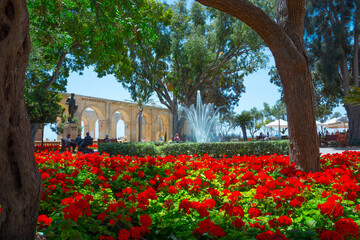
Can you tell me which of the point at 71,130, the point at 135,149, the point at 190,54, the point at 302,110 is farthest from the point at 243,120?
the point at 302,110

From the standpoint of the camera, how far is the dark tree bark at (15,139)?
56.9 inches

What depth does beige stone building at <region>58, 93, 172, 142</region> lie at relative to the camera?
24.0 meters

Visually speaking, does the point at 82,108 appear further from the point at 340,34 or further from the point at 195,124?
the point at 340,34

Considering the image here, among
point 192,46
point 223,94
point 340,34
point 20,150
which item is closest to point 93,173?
point 20,150

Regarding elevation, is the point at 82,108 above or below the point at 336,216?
above

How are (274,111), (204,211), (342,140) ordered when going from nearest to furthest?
(204,211)
(342,140)
(274,111)

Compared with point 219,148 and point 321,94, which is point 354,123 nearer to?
point 321,94

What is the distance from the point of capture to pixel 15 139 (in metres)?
1.47

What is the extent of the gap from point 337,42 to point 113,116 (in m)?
22.2

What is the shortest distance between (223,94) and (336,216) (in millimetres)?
26068

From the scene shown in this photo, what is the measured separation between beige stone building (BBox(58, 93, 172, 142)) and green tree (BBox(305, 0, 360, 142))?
17114 mm

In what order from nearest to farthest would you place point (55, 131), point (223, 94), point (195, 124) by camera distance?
point (195, 124) → point (55, 131) → point (223, 94)

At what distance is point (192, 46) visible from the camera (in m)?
14.6

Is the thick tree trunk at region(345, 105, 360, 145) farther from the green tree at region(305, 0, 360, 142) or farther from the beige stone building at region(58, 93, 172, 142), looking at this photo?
the beige stone building at region(58, 93, 172, 142)
